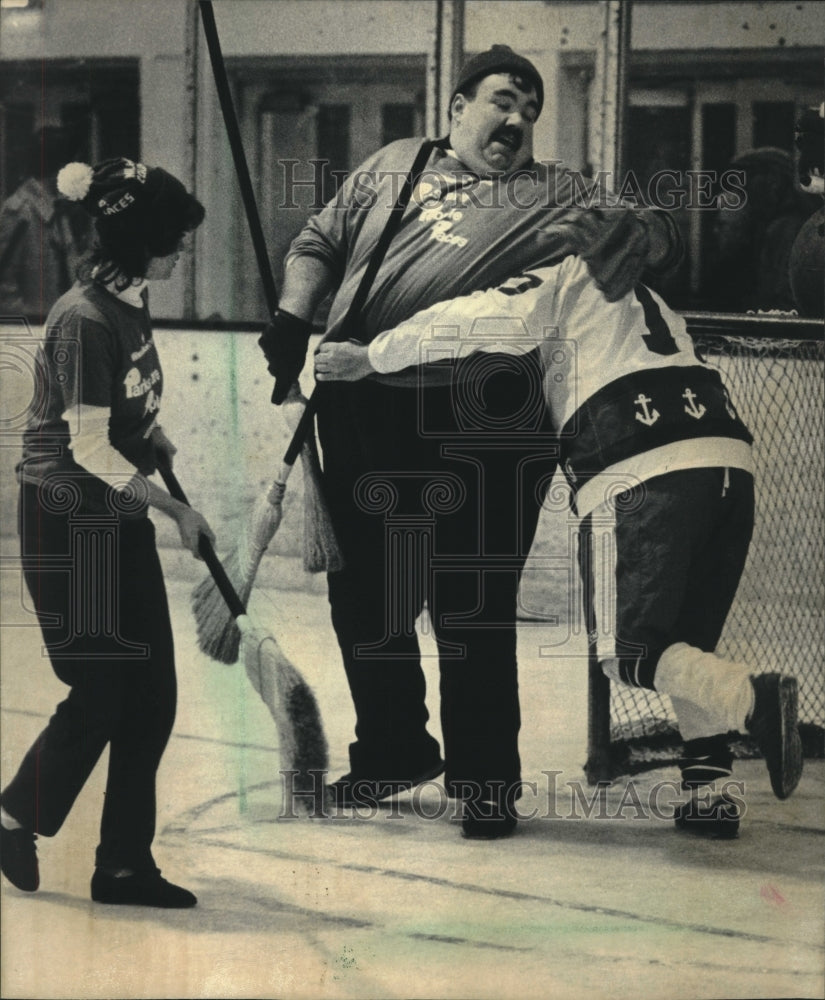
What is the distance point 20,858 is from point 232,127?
6.17 ft

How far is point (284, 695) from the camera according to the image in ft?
14.8

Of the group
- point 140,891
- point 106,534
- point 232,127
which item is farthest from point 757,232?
point 140,891

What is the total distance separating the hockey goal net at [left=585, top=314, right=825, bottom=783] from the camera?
4602 millimetres

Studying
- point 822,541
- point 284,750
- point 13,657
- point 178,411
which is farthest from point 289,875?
point 822,541

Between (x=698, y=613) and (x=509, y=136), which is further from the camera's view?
(x=698, y=613)

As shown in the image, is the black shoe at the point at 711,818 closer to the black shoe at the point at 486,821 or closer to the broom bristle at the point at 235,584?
the black shoe at the point at 486,821

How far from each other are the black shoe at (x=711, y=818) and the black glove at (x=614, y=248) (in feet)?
4.30

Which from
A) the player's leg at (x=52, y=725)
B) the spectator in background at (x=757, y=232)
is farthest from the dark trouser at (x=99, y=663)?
the spectator in background at (x=757, y=232)

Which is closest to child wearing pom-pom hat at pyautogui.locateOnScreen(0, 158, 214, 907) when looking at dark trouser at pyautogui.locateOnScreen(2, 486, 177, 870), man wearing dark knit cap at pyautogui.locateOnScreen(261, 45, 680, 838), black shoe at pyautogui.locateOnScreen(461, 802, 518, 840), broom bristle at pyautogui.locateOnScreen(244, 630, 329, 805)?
dark trouser at pyautogui.locateOnScreen(2, 486, 177, 870)

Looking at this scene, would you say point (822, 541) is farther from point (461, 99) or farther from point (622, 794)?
point (461, 99)

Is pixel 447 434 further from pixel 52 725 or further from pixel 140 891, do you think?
pixel 140 891

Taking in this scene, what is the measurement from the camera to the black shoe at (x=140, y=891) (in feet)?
14.6

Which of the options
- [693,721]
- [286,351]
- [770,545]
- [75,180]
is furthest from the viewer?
[770,545]

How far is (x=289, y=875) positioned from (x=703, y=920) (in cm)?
103
